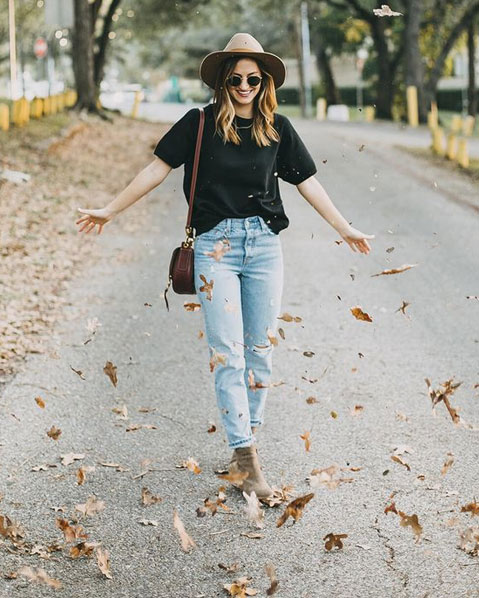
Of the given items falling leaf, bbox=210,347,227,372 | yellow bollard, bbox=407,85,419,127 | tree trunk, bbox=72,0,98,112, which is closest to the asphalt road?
falling leaf, bbox=210,347,227,372

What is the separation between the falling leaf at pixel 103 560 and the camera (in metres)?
4.03

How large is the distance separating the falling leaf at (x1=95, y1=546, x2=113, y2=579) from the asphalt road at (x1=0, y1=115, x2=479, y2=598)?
3cm

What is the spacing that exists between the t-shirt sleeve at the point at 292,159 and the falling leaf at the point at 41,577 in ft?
6.89

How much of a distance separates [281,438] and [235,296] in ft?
3.81

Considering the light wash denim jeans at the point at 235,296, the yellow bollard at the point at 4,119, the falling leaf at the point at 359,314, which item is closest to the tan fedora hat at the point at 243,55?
the light wash denim jeans at the point at 235,296

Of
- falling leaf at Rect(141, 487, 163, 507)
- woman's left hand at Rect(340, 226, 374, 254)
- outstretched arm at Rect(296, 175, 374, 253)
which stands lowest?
falling leaf at Rect(141, 487, 163, 507)

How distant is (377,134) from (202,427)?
2394 cm

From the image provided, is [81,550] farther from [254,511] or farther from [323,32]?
[323,32]

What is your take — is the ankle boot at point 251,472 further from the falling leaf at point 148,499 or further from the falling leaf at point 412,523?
the falling leaf at point 412,523

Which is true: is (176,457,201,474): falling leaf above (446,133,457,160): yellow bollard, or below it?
above

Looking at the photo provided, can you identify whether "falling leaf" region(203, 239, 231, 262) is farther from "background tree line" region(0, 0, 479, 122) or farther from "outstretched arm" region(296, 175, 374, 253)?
"background tree line" region(0, 0, 479, 122)

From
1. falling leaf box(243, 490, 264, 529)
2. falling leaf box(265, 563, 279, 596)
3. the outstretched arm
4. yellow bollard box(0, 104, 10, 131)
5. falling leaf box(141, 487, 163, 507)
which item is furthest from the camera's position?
yellow bollard box(0, 104, 10, 131)

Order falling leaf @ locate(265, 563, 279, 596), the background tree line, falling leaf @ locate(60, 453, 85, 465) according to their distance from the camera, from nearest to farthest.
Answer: falling leaf @ locate(265, 563, 279, 596)
falling leaf @ locate(60, 453, 85, 465)
the background tree line

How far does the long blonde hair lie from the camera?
469 cm
